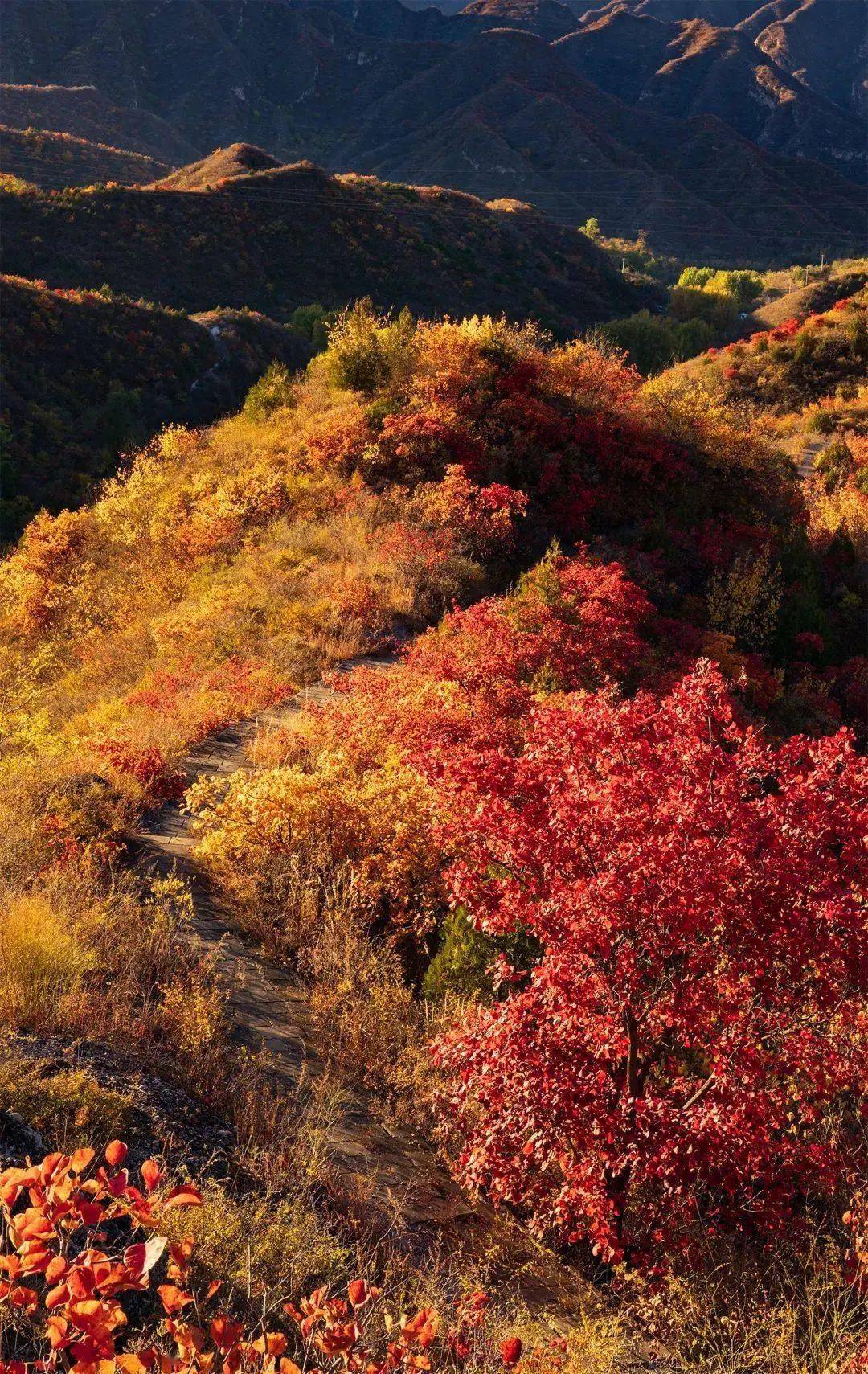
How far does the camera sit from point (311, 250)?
59.1 metres

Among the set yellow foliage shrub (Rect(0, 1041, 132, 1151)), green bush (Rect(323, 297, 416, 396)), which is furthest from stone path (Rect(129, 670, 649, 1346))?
green bush (Rect(323, 297, 416, 396))

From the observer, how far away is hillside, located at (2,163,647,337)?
161ft

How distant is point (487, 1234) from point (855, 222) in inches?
6128

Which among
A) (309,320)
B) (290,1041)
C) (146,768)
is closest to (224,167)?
(309,320)

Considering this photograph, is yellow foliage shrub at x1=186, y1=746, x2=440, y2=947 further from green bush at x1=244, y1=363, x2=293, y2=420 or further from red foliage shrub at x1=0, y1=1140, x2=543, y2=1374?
green bush at x1=244, y1=363, x2=293, y2=420

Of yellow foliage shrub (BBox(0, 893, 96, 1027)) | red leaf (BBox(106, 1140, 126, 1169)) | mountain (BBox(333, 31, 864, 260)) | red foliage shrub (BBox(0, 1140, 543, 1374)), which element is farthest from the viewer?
mountain (BBox(333, 31, 864, 260))

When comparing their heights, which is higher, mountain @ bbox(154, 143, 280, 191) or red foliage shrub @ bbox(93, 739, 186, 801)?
mountain @ bbox(154, 143, 280, 191)

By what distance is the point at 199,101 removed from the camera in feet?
481

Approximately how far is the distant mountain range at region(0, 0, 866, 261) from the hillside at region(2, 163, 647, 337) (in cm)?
5234

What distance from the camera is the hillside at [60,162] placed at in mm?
67062

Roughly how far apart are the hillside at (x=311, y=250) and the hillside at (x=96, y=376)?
408 inches

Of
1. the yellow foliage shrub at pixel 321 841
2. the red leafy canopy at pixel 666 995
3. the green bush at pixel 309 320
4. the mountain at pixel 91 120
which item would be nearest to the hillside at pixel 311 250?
the green bush at pixel 309 320

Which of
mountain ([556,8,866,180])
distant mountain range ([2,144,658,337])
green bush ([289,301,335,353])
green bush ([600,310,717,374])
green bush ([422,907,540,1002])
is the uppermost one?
mountain ([556,8,866,180])

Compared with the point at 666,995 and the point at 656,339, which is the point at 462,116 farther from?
the point at 666,995
